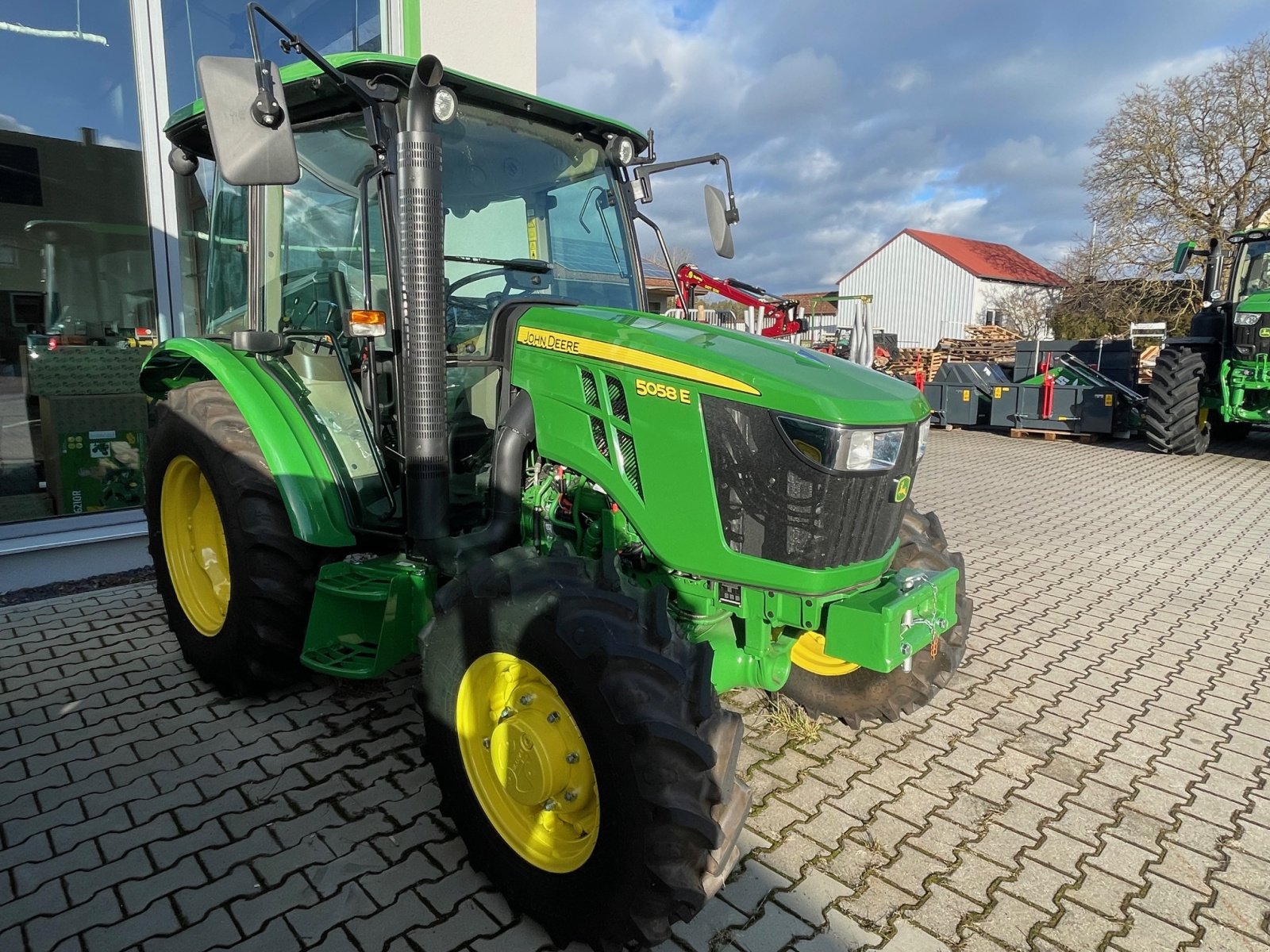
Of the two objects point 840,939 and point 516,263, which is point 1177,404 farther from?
point 840,939

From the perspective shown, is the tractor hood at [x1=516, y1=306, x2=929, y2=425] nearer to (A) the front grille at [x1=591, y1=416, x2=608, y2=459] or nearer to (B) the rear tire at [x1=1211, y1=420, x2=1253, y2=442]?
(A) the front grille at [x1=591, y1=416, x2=608, y2=459]

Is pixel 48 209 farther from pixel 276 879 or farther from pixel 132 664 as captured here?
pixel 276 879

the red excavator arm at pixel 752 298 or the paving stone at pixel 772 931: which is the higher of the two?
the red excavator arm at pixel 752 298

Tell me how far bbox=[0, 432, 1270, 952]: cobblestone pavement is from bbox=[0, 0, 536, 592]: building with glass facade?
1.38 metres

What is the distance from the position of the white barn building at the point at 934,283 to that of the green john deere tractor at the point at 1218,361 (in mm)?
22802

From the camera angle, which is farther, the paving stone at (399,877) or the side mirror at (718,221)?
the side mirror at (718,221)

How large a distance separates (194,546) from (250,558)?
87 centimetres

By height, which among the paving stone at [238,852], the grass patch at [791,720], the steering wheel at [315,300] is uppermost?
the steering wheel at [315,300]

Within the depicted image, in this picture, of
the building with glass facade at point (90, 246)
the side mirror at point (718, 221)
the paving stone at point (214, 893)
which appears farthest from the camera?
the building with glass facade at point (90, 246)

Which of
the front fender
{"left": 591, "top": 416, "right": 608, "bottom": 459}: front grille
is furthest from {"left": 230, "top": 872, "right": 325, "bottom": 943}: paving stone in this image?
{"left": 591, "top": 416, "right": 608, "bottom": 459}: front grille

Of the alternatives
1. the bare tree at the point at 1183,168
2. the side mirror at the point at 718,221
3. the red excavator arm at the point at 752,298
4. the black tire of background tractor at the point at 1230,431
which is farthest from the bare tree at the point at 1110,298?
the side mirror at the point at 718,221

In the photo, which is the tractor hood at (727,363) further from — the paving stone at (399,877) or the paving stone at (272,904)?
the paving stone at (272,904)

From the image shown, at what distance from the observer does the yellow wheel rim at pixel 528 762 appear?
6.65 feet

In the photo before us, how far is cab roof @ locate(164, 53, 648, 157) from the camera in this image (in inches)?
96.7
